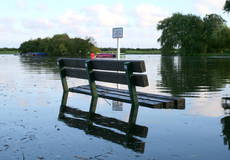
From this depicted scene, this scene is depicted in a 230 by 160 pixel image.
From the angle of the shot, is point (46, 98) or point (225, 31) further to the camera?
point (225, 31)

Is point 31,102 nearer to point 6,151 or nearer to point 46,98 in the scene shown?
point 46,98

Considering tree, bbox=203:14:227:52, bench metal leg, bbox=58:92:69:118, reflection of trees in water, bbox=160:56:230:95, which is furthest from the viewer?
tree, bbox=203:14:227:52

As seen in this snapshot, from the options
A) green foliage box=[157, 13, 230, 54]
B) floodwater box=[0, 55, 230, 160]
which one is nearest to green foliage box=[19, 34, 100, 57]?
green foliage box=[157, 13, 230, 54]

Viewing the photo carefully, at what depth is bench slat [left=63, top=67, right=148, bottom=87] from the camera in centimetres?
765

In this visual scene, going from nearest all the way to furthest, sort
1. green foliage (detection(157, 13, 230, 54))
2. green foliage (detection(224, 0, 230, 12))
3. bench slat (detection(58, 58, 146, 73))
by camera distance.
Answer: bench slat (detection(58, 58, 146, 73)), green foliage (detection(224, 0, 230, 12)), green foliage (detection(157, 13, 230, 54))

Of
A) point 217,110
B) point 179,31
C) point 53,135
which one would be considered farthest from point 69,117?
point 179,31

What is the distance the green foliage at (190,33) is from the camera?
8331cm

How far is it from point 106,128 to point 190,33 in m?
82.7

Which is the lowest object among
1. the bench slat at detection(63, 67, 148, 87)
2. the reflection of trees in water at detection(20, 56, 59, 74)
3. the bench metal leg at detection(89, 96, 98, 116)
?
the reflection of trees in water at detection(20, 56, 59, 74)

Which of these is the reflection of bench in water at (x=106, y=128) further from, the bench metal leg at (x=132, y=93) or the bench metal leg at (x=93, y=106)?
the bench metal leg at (x=132, y=93)

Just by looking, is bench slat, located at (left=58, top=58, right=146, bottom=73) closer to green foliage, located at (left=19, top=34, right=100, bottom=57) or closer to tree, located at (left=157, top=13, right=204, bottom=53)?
tree, located at (left=157, top=13, right=204, bottom=53)

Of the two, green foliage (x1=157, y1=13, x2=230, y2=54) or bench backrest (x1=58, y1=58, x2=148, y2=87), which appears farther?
green foliage (x1=157, y1=13, x2=230, y2=54)

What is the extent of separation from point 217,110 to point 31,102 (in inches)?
179

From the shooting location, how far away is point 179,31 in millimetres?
84750
